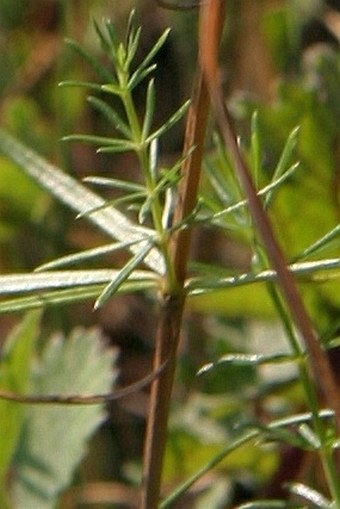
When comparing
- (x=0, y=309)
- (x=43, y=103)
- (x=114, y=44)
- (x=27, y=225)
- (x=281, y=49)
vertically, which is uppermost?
(x=43, y=103)

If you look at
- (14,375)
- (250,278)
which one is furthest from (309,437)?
(14,375)

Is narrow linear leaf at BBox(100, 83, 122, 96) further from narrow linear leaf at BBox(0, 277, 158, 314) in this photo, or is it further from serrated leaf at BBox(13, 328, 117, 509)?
serrated leaf at BBox(13, 328, 117, 509)

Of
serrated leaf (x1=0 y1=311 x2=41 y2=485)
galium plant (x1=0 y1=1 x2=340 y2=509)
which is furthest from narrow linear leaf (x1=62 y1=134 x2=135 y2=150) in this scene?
serrated leaf (x1=0 y1=311 x2=41 y2=485)

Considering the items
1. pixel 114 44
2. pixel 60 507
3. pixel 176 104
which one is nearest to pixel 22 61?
pixel 176 104

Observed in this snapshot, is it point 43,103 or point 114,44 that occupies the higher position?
point 43,103

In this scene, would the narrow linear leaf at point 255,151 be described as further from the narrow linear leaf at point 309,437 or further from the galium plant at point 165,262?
the narrow linear leaf at point 309,437

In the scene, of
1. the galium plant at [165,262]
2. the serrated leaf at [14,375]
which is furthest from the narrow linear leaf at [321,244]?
the serrated leaf at [14,375]

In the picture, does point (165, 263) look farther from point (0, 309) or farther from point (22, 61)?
point (22, 61)
